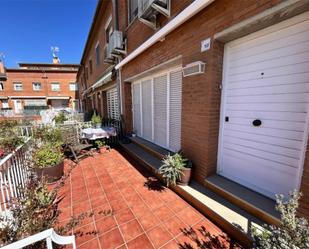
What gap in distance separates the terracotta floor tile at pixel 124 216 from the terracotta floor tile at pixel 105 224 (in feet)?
0.26

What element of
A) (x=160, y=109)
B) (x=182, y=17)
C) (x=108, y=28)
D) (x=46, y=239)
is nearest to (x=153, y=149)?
(x=160, y=109)

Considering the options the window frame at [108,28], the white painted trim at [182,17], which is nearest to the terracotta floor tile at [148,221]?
the white painted trim at [182,17]

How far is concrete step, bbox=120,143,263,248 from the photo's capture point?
1912 mm

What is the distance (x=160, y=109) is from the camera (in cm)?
464

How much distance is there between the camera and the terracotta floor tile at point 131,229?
207cm

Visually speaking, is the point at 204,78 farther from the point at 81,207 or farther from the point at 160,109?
the point at 81,207

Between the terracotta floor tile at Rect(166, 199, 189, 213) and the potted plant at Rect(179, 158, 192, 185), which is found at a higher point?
the potted plant at Rect(179, 158, 192, 185)

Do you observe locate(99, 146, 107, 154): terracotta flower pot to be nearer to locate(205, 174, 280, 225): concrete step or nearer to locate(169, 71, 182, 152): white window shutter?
locate(169, 71, 182, 152): white window shutter

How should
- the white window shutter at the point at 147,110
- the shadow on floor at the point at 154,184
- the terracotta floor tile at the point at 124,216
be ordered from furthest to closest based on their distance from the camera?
the white window shutter at the point at 147,110 → the shadow on floor at the point at 154,184 → the terracotta floor tile at the point at 124,216

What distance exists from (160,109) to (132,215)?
3.00 metres

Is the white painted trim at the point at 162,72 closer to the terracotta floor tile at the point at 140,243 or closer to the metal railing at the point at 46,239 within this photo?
the terracotta floor tile at the point at 140,243

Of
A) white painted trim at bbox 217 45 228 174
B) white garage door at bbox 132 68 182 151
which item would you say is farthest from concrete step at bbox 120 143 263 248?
white garage door at bbox 132 68 182 151

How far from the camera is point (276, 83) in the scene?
207cm

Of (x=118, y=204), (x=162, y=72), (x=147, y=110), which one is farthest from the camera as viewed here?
(x=147, y=110)
